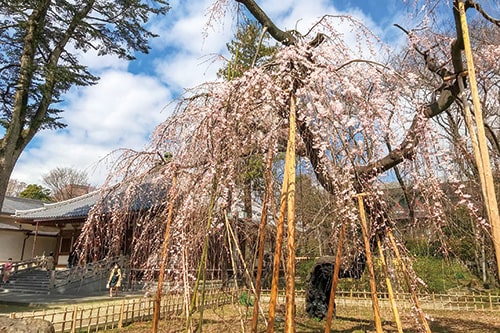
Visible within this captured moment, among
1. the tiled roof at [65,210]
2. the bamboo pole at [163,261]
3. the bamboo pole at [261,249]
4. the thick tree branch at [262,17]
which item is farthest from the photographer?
the tiled roof at [65,210]

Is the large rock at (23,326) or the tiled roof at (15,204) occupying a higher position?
the tiled roof at (15,204)

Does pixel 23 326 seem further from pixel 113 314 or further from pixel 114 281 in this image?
pixel 114 281

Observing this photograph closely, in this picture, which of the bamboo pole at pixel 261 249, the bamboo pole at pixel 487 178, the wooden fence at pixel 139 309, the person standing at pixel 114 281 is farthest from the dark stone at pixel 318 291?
the person standing at pixel 114 281

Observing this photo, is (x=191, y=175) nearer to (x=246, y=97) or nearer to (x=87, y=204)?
(x=246, y=97)

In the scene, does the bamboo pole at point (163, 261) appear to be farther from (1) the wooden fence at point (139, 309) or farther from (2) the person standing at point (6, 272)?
(2) the person standing at point (6, 272)

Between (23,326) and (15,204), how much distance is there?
77.2ft

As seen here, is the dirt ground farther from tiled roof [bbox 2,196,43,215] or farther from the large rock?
tiled roof [bbox 2,196,43,215]

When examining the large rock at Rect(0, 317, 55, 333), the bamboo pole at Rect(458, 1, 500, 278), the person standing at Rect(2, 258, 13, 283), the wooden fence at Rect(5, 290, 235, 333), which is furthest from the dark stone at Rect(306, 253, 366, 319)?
the person standing at Rect(2, 258, 13, 283)

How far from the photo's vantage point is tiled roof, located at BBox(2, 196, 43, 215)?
21719mm

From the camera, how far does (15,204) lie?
23.5 metres

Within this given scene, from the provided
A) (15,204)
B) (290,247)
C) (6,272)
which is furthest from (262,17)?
(15,204)

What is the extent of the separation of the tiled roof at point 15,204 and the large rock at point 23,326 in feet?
67.9

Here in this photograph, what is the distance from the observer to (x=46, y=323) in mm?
4398

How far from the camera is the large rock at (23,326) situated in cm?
412
